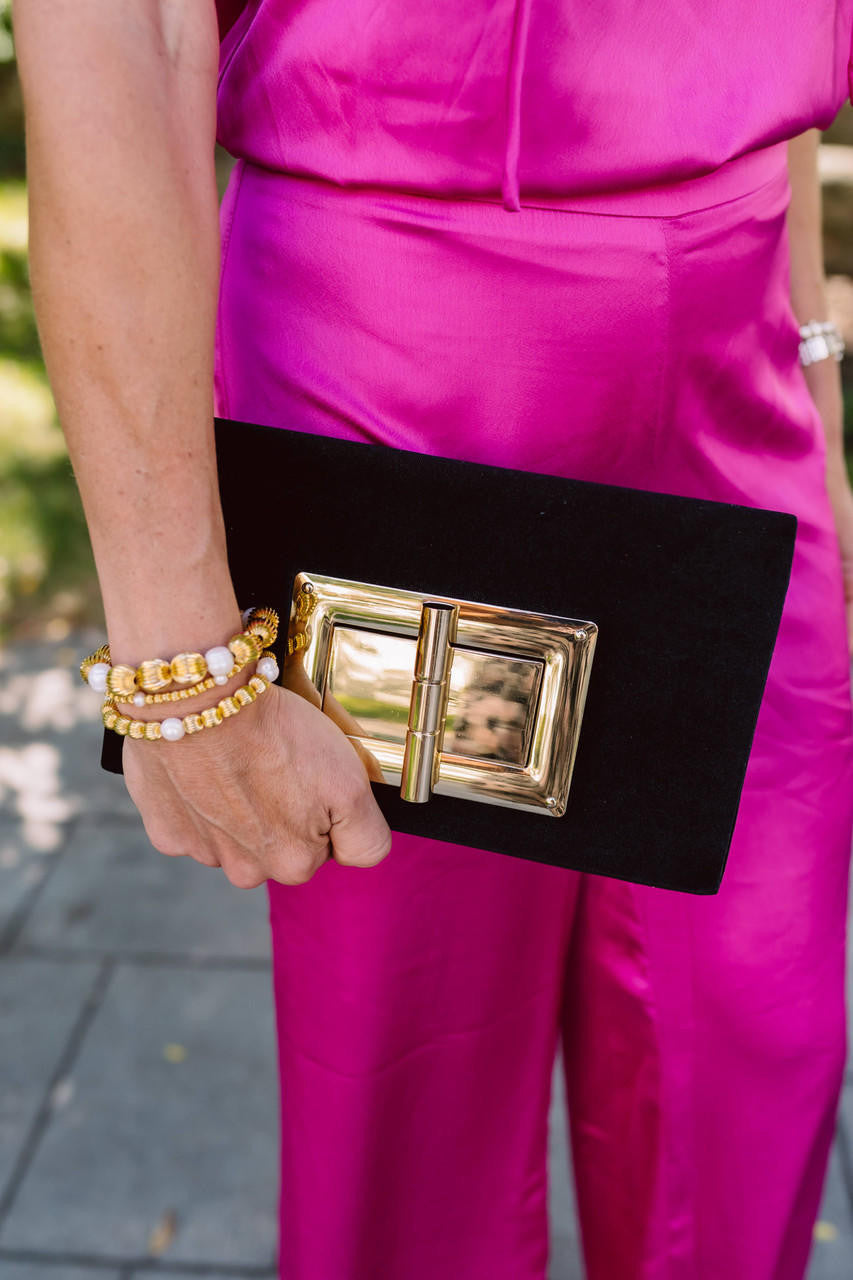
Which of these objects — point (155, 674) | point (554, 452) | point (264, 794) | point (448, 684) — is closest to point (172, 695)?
point (155, 674)

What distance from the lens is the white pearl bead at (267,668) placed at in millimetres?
952

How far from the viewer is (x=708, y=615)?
38.0 inches

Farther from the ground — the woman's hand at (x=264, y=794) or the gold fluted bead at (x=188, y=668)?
the gold fluted bead at (x=188, y=668)

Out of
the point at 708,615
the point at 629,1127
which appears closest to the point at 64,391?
the point at 708,615

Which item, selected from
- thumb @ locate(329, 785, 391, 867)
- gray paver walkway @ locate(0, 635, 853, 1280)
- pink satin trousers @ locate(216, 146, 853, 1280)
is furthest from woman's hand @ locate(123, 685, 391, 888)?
gray paver walkway @ locate(0, 635, 853, 1280)

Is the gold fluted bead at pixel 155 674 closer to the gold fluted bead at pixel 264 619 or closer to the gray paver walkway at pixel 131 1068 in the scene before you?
the gold fluted bead at pixel 264 619

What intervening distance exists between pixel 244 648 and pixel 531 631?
0.78ft

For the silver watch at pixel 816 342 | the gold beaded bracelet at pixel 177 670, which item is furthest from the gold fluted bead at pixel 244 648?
the silver watch at pixel 816 342

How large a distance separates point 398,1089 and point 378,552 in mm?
651

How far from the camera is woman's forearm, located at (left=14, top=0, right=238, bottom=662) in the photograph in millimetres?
→ 808

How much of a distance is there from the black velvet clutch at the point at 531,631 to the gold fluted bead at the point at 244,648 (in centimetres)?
9

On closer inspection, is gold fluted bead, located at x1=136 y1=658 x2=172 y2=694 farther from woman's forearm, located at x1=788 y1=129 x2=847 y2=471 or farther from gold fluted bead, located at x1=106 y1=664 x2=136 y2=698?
woman's forearm, located at x1=788 y1=129 x2=847 y2=471

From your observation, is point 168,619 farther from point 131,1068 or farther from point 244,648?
point 131,1068

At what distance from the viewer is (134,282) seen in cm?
85
